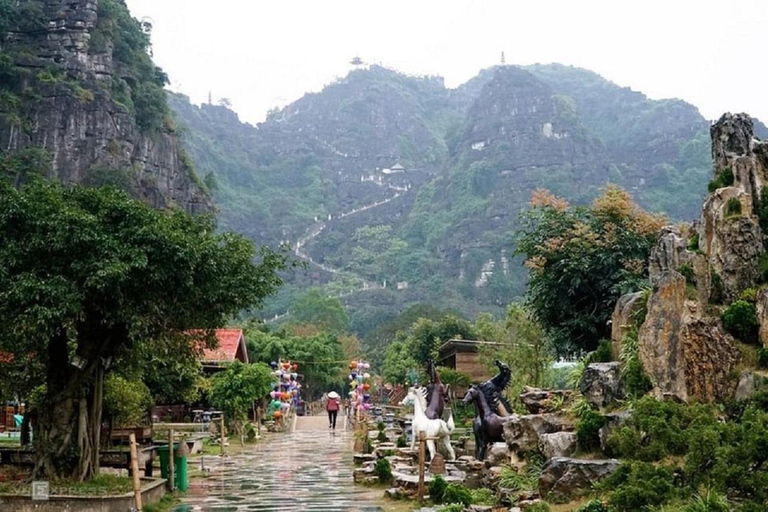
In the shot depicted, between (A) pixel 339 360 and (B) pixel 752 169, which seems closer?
(B) pixel 752 169

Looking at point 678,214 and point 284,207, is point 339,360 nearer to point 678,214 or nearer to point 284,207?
point 678,214

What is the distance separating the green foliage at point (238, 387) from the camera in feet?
94.3

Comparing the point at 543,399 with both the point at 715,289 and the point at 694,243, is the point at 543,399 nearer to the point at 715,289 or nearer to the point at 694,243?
the point at 715,289

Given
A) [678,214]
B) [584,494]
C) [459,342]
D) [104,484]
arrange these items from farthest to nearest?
[678,214]
[459,342]
[104,484]
[584,494]

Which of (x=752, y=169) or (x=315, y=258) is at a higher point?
(x=315, y=258)

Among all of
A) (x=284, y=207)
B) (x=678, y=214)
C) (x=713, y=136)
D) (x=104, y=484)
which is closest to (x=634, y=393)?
(x=713, y=136)

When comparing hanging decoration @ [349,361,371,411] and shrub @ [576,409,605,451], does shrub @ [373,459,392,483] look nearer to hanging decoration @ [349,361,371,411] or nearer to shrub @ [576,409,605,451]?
shrub @ [576,409,605,451]

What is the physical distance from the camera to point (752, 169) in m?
16.4

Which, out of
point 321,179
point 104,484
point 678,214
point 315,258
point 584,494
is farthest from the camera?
point 321,179

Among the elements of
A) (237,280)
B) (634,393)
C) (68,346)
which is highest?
(237,280)

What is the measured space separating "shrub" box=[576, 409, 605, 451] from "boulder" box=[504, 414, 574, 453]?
1.34 metres

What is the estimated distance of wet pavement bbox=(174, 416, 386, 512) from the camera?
13539mm

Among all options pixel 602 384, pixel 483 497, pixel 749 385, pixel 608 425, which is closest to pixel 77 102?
pixel 602 384

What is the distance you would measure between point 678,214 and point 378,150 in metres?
82.1
